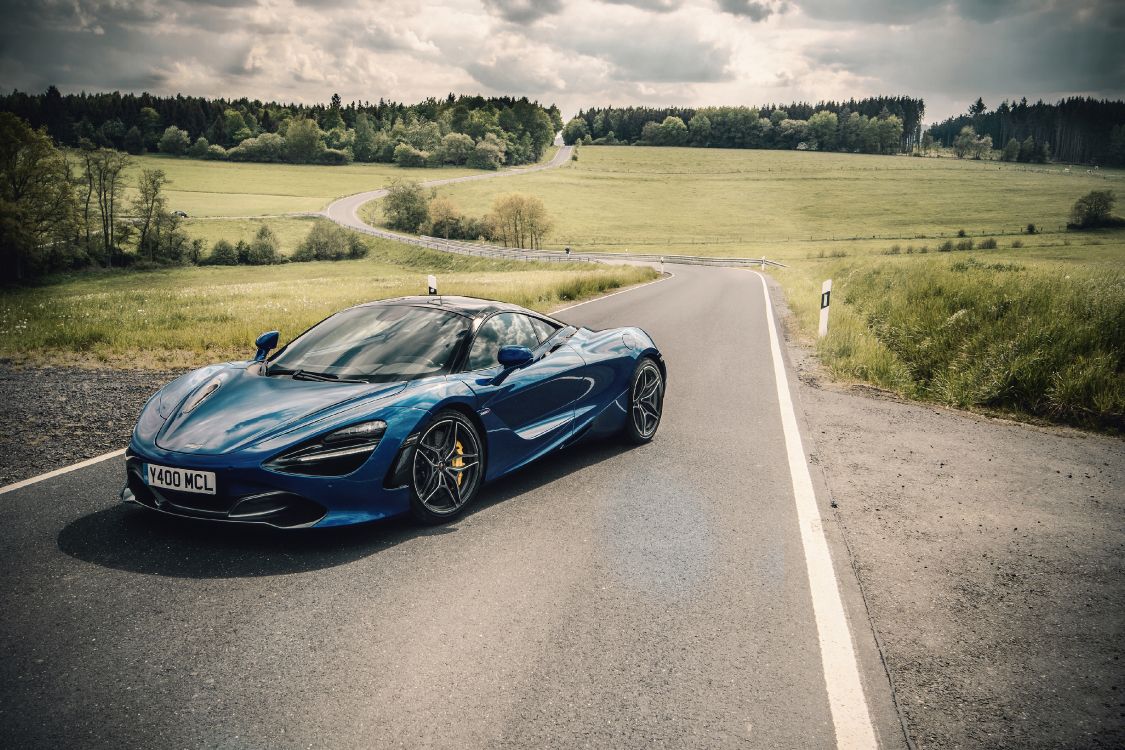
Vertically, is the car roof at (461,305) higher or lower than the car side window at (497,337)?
higher

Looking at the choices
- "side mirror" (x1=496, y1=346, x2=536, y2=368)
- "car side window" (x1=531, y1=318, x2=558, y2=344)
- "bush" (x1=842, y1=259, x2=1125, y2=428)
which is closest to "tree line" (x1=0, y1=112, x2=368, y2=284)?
"car side window" (x1=531, y1=318, x2=558, y2=344)

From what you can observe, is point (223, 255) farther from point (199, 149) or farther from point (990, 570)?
point (199, 149)

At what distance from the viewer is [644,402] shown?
6.35m

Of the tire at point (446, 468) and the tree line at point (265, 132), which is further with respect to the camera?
the tree line at point (265, 132)

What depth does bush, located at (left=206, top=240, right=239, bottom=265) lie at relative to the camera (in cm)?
6347

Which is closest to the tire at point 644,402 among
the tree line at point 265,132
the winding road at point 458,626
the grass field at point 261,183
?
the winding road at point 458,626

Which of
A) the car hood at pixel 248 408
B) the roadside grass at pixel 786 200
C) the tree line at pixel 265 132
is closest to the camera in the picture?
the car hood at pixel 248 408

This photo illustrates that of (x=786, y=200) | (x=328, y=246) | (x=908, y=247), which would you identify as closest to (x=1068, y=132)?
(x=786, y=200)

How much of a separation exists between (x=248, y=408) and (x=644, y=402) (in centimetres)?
337

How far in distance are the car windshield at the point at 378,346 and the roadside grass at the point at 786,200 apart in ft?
181

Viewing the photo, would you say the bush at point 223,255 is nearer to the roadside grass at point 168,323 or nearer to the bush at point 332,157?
the roadside grass at point 168,323

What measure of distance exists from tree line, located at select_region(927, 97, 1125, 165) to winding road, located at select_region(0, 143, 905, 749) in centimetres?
15520

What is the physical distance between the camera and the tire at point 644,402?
620 cm

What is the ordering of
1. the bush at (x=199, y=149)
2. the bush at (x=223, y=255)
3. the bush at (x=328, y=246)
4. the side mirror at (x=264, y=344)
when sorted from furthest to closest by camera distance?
the bush at (x=199, y=149), the bush at (x=328, y=246), the bush at (x=223, y=255), the side mirror at (x=264, y=344)
